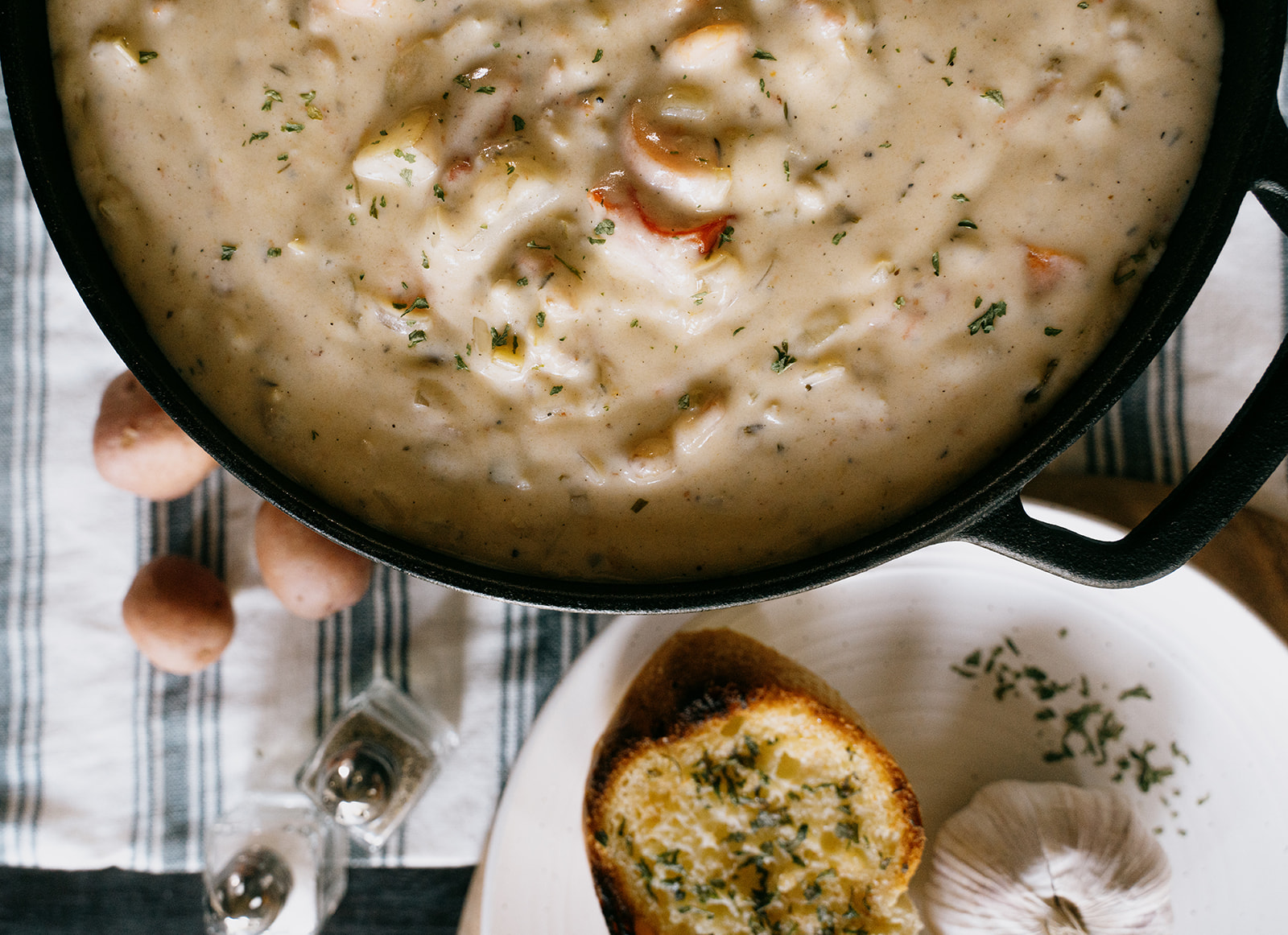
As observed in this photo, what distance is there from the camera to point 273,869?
2557 millimetres

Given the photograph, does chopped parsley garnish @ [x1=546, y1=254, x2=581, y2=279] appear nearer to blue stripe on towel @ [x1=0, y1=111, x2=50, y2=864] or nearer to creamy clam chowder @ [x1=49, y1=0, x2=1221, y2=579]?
creamy clam chowder @ [x1=49, y1=0, x2=1221, y2=579]

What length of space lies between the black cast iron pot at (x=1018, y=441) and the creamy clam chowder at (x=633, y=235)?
0.05 metres

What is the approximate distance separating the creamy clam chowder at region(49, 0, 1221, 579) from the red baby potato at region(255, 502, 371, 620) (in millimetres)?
672

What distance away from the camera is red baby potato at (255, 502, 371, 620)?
7.85 ft

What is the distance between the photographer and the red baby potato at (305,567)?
2.39 m

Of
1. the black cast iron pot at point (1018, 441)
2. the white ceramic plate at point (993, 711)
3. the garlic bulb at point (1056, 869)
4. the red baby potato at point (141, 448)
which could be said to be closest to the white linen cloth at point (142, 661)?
the red baby potato at point (141, 448)

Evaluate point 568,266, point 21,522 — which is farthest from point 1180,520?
point 21,522

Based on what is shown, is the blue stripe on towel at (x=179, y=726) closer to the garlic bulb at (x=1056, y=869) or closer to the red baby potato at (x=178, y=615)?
the red baby potato at (x=178, y=615)

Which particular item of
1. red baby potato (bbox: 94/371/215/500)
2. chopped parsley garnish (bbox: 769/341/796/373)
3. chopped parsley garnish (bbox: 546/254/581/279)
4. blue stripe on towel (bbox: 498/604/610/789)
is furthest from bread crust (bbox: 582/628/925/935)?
red baby potato (bbox: 94/371/215/500)

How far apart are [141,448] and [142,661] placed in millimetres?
592

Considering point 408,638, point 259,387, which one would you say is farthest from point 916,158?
point 408,638

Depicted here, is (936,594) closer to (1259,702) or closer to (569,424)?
(1259,702)

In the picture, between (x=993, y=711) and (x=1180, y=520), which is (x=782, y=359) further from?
(x=993, y=711)

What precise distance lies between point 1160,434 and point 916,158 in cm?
115
